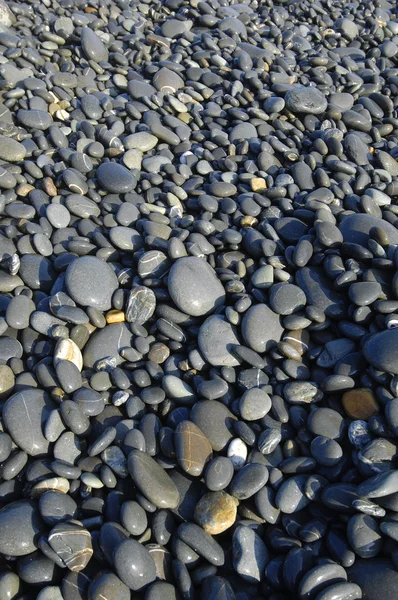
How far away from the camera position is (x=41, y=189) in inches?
154

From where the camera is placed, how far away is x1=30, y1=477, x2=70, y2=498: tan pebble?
7.59ft

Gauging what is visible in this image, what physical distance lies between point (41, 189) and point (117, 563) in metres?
2.94

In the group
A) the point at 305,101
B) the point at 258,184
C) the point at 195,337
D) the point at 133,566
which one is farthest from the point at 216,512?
the point at 305,101

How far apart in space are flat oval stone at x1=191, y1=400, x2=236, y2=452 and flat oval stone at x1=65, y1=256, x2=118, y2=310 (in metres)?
1.00

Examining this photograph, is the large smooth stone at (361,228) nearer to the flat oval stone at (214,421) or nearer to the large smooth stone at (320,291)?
the large smooth stone at (320,291)

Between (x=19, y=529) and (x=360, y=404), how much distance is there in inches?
71.6

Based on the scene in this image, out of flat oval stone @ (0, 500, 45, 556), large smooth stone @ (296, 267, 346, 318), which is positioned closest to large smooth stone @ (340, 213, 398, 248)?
large smooth stone @ (296, 267, 346, 318)

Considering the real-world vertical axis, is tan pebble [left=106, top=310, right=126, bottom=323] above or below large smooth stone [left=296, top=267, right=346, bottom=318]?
below

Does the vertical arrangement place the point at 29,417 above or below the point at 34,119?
below

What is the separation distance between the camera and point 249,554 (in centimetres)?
216

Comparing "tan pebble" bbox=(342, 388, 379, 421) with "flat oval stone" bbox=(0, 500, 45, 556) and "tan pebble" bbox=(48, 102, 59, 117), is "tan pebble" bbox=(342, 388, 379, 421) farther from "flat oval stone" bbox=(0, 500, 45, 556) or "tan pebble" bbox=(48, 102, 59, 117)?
"tan pebble" bbox=(48, 102, 59, 117)

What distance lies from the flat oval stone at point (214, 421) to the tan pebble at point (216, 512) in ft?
0.92

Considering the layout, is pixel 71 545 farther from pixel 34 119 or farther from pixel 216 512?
pixel 34 119

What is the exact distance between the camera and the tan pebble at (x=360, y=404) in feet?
8.32
